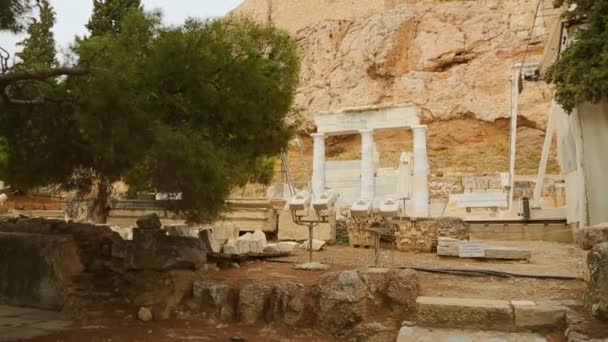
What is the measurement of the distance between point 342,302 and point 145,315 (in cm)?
229

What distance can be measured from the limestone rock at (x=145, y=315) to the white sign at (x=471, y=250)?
554cm

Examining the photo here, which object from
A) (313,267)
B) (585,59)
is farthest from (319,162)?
(313,267)

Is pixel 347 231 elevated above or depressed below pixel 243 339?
above

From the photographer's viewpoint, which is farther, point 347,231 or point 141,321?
point 347,231

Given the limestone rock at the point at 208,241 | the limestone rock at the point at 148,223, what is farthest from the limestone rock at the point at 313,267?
the limestone rock at the point at 148,223

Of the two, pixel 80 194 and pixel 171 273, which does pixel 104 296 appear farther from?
pixel 80 194

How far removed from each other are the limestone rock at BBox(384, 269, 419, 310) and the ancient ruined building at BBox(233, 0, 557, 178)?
2955cm

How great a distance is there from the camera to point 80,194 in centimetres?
759

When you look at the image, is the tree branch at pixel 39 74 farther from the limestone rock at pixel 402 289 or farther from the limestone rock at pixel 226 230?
the limestone rock at pixel 226 230

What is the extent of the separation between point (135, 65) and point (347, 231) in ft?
26.4

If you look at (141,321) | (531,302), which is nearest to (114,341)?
(141,321)

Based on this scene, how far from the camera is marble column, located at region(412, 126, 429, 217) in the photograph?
18.5 metres

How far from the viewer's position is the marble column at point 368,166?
20.8 m

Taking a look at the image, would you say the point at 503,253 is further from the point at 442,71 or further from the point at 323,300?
the point at 442,71
